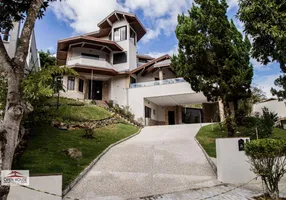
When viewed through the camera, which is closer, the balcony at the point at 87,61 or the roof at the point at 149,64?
the balcony at the point at 87,61

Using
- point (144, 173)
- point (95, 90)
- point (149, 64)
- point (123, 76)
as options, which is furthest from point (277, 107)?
point (95, 90)

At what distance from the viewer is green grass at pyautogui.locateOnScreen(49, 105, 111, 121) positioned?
16234 mm

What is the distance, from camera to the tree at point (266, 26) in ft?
25.1

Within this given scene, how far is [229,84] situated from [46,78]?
10.3 meters

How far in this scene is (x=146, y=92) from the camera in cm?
2245

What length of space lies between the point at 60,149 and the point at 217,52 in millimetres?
10062

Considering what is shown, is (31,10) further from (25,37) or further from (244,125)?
(244,125)

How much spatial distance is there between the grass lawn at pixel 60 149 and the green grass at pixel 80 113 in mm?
2402

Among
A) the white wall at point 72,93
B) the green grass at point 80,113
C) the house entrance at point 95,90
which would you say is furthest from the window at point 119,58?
the green grass at point 80,113

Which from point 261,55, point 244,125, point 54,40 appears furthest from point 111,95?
point 261,55

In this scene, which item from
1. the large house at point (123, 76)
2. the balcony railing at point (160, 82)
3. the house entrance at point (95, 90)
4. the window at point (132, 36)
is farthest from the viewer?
the window at point (132, 36)

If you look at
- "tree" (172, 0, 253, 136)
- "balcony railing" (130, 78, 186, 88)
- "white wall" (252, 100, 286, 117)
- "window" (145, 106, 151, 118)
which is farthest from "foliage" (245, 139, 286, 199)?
"window" (145, 106, 151, 118)

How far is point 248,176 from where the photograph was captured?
7293 millimetres

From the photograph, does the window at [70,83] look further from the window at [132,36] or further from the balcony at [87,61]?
the window at [132,36]
